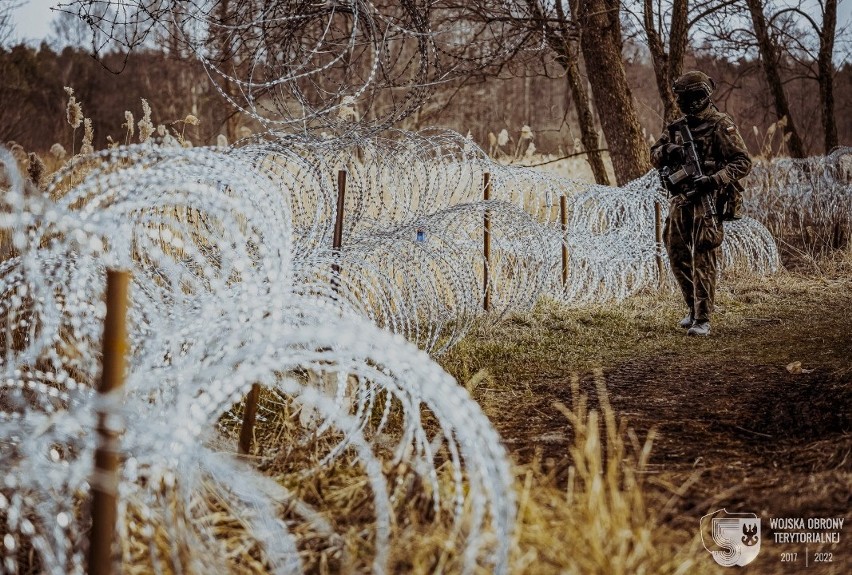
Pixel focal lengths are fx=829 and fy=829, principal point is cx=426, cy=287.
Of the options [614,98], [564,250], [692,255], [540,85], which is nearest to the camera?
[692,255]

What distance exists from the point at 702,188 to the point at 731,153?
359 millimetres

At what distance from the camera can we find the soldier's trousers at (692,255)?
6664 millimetres

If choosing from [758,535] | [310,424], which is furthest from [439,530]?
[310,424]

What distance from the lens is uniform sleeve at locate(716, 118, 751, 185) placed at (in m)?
6.49

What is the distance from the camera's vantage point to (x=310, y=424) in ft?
12.2

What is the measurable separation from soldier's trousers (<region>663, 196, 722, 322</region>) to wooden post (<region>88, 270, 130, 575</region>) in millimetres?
5467

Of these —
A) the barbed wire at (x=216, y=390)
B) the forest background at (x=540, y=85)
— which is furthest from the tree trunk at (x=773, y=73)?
the barbed wire at (x=216, y=390)

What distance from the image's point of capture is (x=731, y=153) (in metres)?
6.53

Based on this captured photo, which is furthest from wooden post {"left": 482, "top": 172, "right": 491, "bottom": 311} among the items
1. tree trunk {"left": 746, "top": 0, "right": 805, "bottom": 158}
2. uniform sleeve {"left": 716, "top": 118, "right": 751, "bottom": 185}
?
tree trunk {"left": 746, "top": 0, "right": 805, "bottom": 158}

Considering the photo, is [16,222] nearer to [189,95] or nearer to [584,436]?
[584,436]

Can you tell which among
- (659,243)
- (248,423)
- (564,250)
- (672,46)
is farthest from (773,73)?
(248,423)

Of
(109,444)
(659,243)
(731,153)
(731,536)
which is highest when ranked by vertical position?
(731,153)

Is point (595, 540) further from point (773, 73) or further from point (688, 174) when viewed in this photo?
point (773, 73)

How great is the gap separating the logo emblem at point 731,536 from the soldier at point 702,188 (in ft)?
13.7
